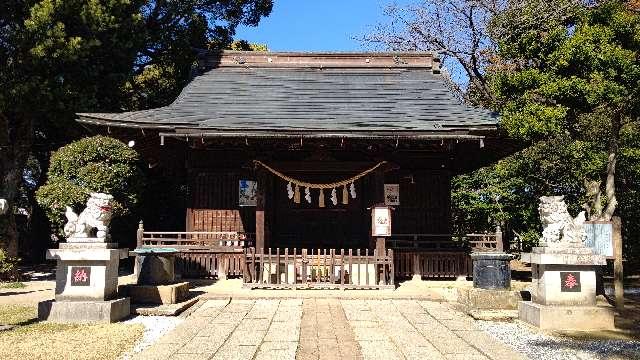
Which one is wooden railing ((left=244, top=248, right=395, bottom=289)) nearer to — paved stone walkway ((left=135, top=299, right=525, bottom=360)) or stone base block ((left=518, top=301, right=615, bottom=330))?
paved stone walkway ((left=135, top=299, right=525, bottom=360))

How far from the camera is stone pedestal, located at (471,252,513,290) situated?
8.69 m

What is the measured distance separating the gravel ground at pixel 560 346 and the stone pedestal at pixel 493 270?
1.58 m

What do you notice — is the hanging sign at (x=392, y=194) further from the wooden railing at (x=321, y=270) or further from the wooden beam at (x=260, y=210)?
the wooden beam at (x=260, y=210)

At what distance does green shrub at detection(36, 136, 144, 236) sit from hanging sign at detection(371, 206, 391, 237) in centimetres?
736

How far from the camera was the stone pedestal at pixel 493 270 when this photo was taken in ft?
28.5

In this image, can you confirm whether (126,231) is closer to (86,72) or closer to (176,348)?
(86,72)

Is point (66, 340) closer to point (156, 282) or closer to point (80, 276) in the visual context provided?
point (80, 276)

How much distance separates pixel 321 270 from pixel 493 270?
388cm

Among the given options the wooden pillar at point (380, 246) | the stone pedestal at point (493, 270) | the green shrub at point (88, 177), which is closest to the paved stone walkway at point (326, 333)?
the stone pedestal at point (493, 270)

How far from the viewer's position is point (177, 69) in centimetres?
2016

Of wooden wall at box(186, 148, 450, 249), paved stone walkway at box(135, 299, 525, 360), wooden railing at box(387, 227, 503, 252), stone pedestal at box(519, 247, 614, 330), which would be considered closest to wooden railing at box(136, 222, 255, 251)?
wooden wall at box(186, 148, 450, 249)

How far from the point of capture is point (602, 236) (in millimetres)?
8859

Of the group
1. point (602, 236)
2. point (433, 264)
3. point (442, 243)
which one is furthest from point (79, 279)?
point (602, 236)

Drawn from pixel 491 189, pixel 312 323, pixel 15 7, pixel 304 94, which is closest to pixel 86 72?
pixel 15 7
